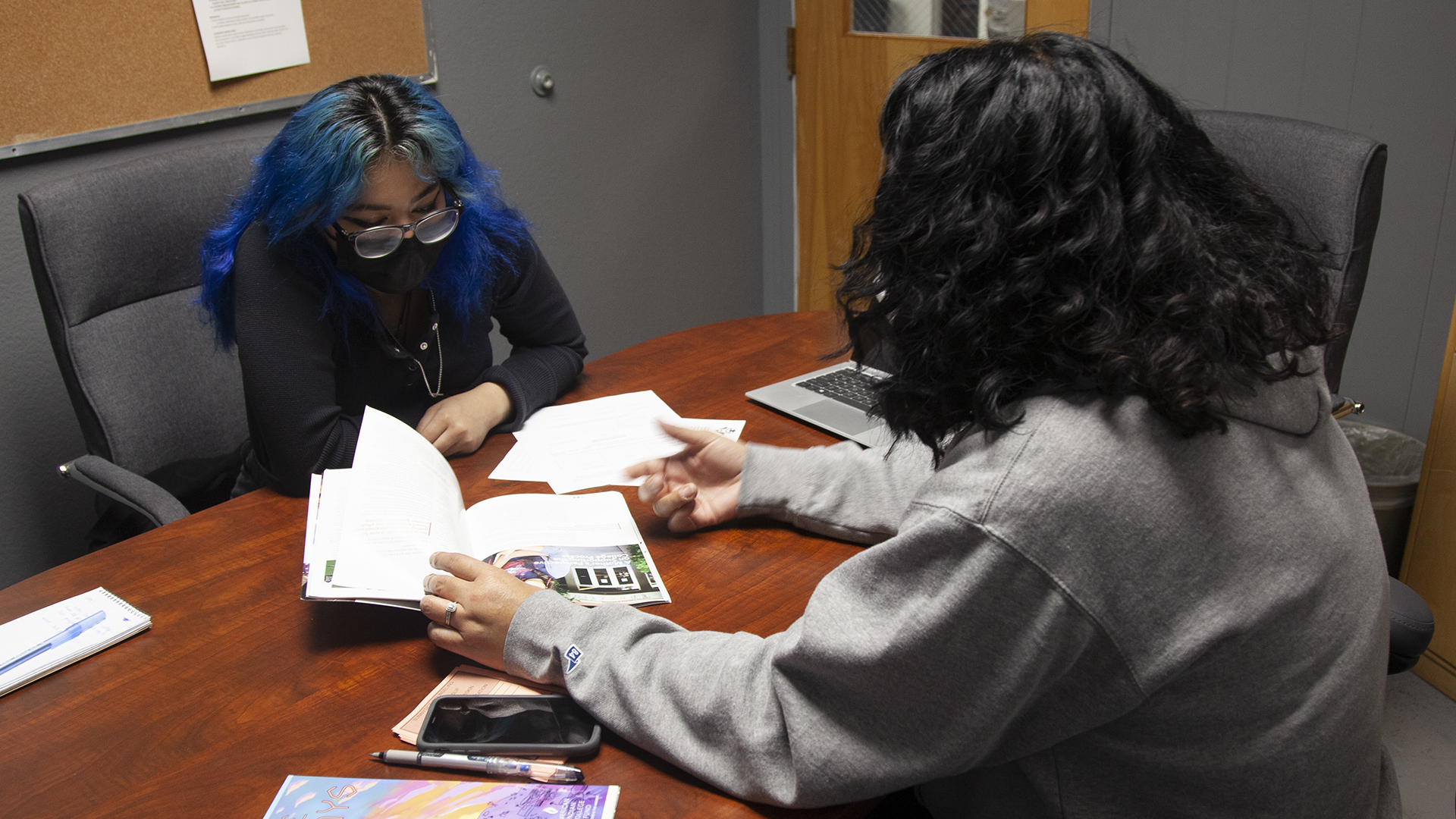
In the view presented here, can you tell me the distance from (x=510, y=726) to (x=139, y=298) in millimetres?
1082

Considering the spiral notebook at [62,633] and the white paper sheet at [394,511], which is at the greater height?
the white paper sheet at [394,511]

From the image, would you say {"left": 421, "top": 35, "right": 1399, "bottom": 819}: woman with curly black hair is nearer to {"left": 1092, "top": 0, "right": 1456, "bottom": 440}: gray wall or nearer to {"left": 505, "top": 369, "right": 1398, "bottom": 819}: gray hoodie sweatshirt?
{"left": 505, "top": 369, "right": 1398, "bottom": 819}: gray hoodie sweatshirt

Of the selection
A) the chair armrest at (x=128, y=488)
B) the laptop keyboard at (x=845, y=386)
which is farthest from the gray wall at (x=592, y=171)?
the laptop keyboard at (x=845, y=386)

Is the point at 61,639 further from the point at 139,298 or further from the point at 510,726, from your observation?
the point at 139,298

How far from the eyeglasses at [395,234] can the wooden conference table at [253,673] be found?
12.9 inches

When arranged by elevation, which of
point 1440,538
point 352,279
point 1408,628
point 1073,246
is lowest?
point 1440,538

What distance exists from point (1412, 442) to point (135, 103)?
2773 mm

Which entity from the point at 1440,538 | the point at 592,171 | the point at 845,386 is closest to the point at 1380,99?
the point at 1440,538

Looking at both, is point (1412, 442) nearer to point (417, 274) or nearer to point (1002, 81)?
point (1002, 81)

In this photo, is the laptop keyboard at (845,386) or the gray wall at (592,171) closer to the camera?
the laptop keyboard at (845,386)

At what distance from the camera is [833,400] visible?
4.76ft

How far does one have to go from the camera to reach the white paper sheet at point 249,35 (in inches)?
78.2

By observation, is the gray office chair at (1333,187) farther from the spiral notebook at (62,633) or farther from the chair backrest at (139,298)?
the chair backrest at (139,298)

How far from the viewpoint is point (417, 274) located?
1395 mm
